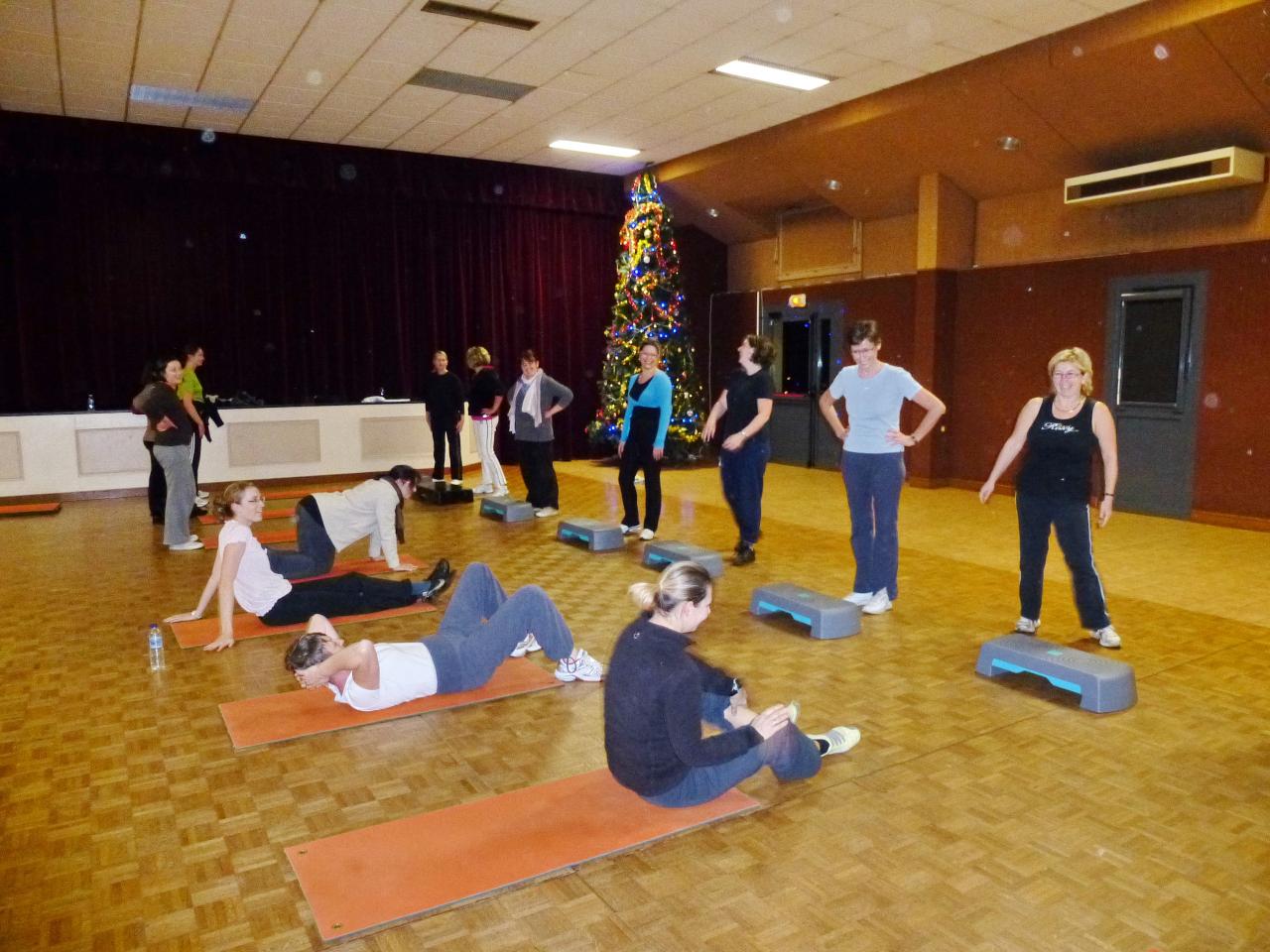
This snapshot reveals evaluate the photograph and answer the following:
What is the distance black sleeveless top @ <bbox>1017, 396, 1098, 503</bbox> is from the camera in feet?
14.4

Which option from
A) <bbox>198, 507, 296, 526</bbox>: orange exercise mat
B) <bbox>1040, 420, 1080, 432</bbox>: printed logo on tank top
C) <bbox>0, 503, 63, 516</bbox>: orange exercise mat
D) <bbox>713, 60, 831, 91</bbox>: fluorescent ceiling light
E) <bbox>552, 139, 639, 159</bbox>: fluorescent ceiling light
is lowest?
<bbox>198, 507, 296, 526</bbox>: orange exercise mat

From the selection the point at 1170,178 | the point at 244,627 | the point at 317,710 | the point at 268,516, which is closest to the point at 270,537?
the point at 268,516

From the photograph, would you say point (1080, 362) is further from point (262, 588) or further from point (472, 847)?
point (262, 588)

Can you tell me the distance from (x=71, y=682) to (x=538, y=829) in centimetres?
269

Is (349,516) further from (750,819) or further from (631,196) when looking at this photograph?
(631,196)

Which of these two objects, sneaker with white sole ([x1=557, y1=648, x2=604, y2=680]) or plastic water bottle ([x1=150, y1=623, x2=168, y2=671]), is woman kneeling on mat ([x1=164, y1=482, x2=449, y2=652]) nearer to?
plastic water bottle ([x1=150, y1=623, x2=168, y2=671])

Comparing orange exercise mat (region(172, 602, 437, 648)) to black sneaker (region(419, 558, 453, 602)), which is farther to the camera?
black sneaker (region(419, 558, 453, 602))

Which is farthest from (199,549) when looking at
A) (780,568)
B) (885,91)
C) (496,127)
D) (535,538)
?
(885,91)

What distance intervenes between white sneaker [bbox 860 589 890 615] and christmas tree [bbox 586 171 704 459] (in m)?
7.06

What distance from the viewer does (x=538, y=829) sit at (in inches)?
111

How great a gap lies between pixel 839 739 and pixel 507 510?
17.2 feet

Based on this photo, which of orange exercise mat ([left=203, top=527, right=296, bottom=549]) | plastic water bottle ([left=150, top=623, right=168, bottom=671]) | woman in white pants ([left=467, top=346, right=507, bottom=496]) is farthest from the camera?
woman in white pants ([left=467, top=346, right=507, bottom=496])

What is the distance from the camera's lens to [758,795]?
10.2 ft

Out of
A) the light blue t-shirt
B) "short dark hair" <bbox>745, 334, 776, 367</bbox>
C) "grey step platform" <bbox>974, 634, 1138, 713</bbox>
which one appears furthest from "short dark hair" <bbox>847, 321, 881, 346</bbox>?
"grey step platform" <bbox>974, 634, 1138, 713</bbox>
